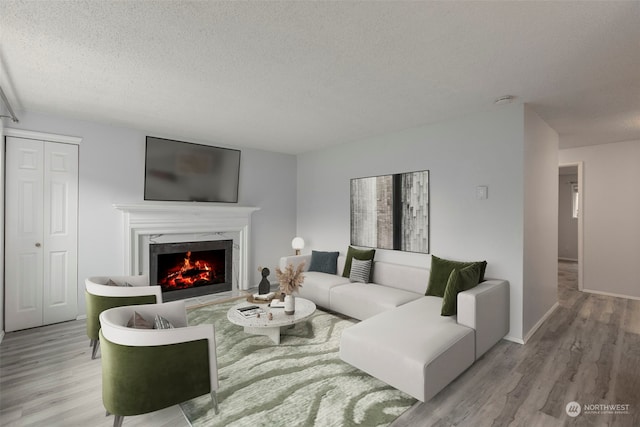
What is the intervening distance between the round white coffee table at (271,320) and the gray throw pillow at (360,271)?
1078mm

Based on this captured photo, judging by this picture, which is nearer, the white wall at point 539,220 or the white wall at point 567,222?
the white wall at point 539,220

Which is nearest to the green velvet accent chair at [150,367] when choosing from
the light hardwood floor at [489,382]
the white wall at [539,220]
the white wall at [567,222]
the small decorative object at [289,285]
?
the light hardwood floor at [489,382]

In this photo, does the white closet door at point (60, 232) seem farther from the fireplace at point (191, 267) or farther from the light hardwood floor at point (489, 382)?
the fireplace at point (191, 267)

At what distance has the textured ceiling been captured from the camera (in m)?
1.75

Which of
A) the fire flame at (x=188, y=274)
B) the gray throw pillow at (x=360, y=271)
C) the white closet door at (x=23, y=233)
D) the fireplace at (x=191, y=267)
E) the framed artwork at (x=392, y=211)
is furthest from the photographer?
the fire flame at (x=188, y=274)

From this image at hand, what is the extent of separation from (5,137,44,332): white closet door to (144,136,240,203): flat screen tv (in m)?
1.18

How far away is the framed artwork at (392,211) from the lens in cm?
410

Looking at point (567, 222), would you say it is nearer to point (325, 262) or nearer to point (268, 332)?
point (325, 262)

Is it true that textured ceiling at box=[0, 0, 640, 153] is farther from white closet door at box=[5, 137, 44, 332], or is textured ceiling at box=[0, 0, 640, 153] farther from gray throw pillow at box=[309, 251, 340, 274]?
gray throw pillow at box=[309, 251, 340, 274]

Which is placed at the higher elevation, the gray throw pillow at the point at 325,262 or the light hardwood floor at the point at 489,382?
the gray throw pillow at the point at 325,262

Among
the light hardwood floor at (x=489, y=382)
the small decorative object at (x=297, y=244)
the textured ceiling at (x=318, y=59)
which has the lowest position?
the light hardwood floor at (x=489, y=382)

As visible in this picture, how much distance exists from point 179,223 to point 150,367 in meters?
3.14

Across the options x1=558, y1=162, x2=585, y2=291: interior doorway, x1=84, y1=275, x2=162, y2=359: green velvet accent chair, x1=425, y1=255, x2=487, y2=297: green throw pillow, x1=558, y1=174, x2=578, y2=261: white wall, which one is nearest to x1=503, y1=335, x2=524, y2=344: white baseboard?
x1=425, y1=255, x2=487, y2=297: green throw pillow

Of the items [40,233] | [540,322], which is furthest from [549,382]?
[40,233]
